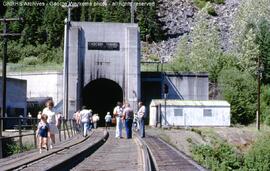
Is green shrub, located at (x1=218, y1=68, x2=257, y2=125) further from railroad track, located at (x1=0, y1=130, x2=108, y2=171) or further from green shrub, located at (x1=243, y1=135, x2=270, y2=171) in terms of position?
railroad track, located at (x1=0, y1=130, x2=108, y2=171)

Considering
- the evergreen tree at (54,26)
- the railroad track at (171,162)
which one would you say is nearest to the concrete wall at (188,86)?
the railroad track at (171,162)

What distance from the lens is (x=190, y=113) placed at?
6575cm

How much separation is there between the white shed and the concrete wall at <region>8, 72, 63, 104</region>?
1316 centimetres

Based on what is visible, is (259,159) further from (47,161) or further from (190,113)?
(190,113)

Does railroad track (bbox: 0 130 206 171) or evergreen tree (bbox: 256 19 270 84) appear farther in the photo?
evergreen tree (bbox: 256 19 270 84)

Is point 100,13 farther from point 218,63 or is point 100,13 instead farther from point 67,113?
point 67,113

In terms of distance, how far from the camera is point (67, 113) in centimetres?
6272

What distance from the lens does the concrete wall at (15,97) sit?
5959cm

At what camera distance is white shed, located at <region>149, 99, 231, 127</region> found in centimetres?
6494

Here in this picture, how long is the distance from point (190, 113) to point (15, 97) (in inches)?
670

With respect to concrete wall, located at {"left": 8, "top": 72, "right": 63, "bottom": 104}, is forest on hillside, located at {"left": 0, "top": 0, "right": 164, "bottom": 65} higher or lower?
higher

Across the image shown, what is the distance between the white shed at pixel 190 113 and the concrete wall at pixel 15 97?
1253 centimetres

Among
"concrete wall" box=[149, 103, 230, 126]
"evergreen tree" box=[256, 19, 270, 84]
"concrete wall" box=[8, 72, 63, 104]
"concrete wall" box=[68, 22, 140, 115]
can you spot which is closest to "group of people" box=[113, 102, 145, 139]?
"concrete wall" box=[149, 103, 230, 126]

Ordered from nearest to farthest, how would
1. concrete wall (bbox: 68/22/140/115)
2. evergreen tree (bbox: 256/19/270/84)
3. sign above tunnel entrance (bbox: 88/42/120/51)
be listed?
concrete wall (bbox: 68/22/140/115), sign above tunnel entrance (bbox: 88/42/120/51), evergreen tree (bbox: 256/19/270/84)
